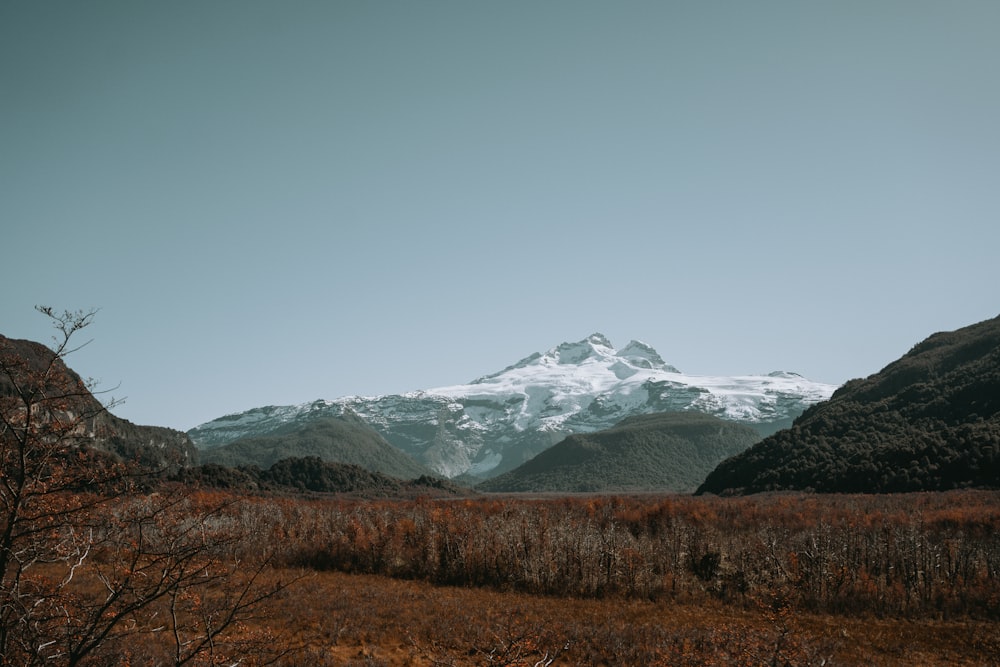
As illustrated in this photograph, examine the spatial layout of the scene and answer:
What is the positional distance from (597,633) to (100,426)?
78.0 feet

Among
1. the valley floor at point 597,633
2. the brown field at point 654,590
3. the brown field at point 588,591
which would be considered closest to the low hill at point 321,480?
the brown field at point 588,591

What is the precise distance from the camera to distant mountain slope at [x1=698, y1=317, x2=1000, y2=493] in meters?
83.8

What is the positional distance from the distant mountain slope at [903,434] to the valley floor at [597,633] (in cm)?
6109

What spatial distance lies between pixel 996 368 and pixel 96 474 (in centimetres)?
13735

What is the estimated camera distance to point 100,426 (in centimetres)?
1097

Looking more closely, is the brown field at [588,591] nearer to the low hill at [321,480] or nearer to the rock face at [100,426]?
the rock face at [100,426]

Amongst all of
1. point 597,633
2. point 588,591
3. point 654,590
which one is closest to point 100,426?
point 597,633

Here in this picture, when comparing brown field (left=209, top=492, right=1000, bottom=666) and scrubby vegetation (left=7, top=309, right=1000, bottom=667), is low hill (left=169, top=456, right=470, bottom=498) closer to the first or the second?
scrubby vegetation (left=7, top=309, right=1000, bottom=667)

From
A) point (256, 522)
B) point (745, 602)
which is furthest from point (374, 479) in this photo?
point (745, 602)

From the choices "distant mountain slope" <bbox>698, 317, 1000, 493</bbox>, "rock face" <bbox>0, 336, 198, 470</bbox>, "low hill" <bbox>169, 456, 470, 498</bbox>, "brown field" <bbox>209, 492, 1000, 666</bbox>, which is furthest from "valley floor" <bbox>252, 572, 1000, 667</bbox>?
"low hill" <bbox>169, 456, 470, 498</bbox>

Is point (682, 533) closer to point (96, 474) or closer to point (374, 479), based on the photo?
point (96, 474)

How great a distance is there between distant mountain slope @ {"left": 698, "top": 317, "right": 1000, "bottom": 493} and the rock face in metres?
92.2

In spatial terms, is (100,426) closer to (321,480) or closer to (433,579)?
(433,579)

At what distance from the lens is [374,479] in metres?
159
